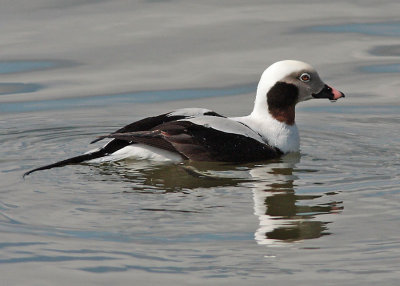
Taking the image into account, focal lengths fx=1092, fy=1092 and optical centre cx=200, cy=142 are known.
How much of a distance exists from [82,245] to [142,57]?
20.9 feet

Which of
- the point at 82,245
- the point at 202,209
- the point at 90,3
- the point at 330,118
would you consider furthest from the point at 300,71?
the point at 90,3

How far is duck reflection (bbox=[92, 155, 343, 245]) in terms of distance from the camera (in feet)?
23.2

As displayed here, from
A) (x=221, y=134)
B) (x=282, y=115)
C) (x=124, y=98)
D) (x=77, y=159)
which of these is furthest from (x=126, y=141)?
(x=124, y=98)

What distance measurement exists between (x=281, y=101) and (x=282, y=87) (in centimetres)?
13

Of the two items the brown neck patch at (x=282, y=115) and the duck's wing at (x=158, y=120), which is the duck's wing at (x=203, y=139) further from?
the brown neck patch at (x=282, y=115)

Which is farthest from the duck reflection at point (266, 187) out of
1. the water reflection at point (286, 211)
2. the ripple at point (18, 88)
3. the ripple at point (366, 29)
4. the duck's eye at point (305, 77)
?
the ripple at point (366, 29)

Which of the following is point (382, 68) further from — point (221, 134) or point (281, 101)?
point (221, 134)

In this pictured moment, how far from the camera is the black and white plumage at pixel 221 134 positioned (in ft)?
28.8

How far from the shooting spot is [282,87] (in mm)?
9539

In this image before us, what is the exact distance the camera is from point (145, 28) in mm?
13750

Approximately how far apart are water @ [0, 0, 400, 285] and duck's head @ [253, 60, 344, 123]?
0.46 meters

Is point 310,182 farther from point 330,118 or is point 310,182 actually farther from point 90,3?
point 90,3

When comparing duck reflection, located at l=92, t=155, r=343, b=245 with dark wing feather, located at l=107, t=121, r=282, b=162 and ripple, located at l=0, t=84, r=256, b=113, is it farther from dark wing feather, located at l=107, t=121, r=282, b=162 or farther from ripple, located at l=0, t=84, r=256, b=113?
ripple, located at l=0, t=84, r=256, b=113

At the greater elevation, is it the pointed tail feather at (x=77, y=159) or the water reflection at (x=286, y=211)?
the pointed tail feather at (x=77, y=159)
